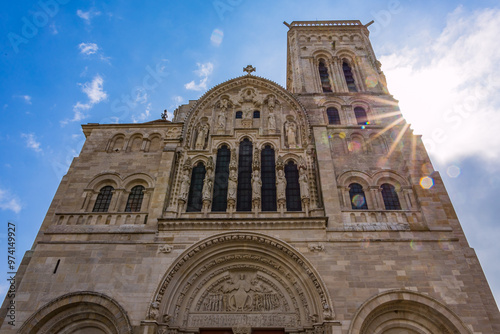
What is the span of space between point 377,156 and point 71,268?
15.2 m

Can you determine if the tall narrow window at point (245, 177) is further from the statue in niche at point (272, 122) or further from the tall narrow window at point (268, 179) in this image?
the statue in niche at point (272, 122)

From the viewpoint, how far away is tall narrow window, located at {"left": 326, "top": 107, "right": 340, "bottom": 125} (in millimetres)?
19734

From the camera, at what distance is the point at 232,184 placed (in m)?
15.6

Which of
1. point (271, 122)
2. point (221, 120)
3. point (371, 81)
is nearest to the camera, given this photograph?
point (271, 122)

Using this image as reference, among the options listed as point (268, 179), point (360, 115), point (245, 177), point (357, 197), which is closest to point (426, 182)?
point (357, 197)

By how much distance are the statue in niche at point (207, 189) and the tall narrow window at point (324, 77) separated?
39.1ft

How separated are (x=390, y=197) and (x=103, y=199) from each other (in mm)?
14118

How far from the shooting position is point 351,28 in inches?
1055

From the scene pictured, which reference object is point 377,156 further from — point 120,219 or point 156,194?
point 120,219

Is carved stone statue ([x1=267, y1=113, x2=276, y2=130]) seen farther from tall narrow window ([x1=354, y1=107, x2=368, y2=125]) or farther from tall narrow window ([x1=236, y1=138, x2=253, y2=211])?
tall narrow window ([x1=354, y1=107, x2=368, y2=125])

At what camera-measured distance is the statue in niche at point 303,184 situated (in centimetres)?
1502

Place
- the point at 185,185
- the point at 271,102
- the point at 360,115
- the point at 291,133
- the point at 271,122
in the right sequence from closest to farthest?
the point at 185,185
the point at 291,133
the point at 271,122
the point at 271,102
the point at 360,115

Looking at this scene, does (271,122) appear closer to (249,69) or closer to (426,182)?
(249,69)

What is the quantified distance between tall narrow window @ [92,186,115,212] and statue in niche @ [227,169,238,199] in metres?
5.95
